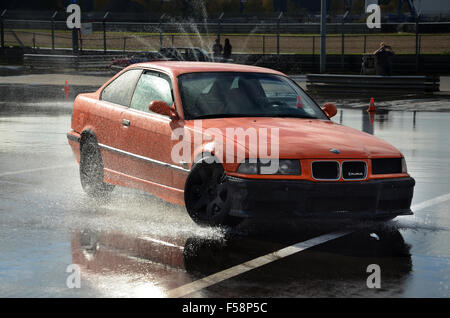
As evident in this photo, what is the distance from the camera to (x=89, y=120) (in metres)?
10.3

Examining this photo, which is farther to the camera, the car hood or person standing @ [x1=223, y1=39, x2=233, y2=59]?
person standing @ [x1=223, y1=39, x2=233, y2=59]

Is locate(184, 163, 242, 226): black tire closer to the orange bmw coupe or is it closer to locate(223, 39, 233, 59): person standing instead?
the orange bmw coupe

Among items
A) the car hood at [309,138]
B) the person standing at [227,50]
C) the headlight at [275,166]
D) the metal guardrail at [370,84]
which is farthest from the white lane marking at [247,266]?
the person standing at [227,50]

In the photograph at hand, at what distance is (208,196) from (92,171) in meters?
2.51

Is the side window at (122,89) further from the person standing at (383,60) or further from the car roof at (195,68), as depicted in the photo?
the person standing at (383,60)

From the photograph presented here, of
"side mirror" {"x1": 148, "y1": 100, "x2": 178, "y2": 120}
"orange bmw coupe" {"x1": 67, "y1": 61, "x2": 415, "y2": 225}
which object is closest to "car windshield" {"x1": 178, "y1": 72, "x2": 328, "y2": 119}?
"orange bmw coupe" {"x1": 67, "y1": 61, "x2": 415, "y2": 225}

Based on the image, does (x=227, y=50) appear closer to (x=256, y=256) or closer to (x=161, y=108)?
(x=161, y=108)

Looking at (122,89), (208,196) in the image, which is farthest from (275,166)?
(122,89)

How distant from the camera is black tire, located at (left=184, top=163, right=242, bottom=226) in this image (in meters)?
7.97

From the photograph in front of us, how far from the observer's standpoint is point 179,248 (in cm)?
764

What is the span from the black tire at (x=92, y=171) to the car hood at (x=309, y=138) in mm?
1992

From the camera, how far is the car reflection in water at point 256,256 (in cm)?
639

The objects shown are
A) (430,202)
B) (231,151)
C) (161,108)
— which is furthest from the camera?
(430,202)
